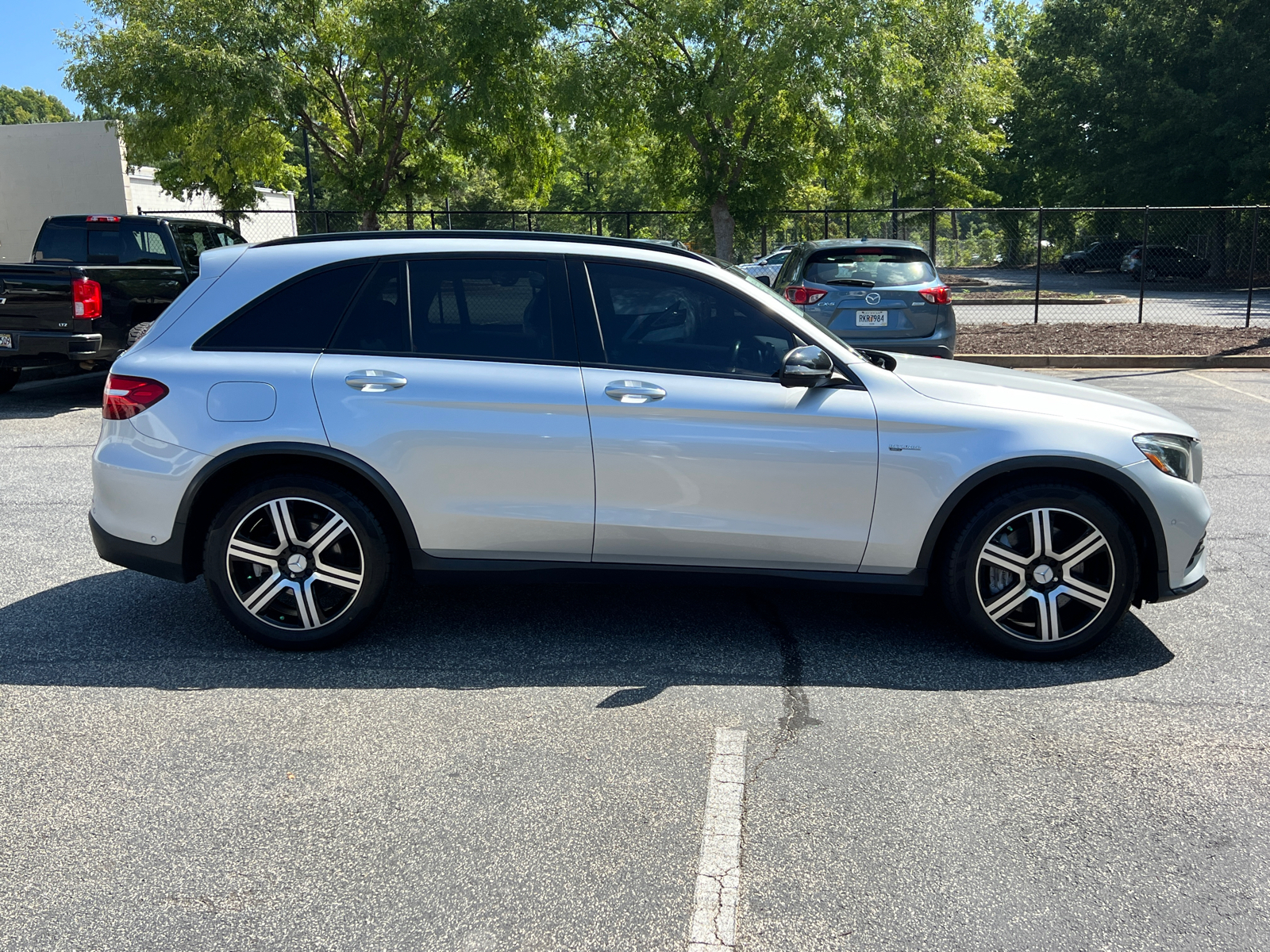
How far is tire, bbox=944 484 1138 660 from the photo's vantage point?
14.9 feet

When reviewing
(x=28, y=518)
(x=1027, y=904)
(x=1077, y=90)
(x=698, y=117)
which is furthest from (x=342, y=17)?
(x=1077, y=90)

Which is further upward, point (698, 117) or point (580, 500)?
point (698, 117)

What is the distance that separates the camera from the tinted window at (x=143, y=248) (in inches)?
491

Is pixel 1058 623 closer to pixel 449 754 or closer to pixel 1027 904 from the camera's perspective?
pixel 1027 904

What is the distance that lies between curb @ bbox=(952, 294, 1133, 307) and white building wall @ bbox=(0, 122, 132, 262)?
77.9 feet

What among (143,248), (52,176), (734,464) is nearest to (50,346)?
(143,248)

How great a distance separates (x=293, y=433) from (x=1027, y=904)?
10.5 ft

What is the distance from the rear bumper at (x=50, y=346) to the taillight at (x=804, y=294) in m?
6.95

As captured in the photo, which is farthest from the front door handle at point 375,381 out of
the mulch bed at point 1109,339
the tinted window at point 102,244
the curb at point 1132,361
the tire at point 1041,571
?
the mulch bed at point 1109,339

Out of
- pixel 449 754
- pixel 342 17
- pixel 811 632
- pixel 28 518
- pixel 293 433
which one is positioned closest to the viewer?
pixel 449 754

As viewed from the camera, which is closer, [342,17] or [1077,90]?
[342,17]

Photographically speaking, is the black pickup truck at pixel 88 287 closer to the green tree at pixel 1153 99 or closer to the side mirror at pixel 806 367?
the side mirror at pixel 806 367

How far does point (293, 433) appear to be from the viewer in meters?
4.58

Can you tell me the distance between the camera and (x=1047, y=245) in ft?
166
